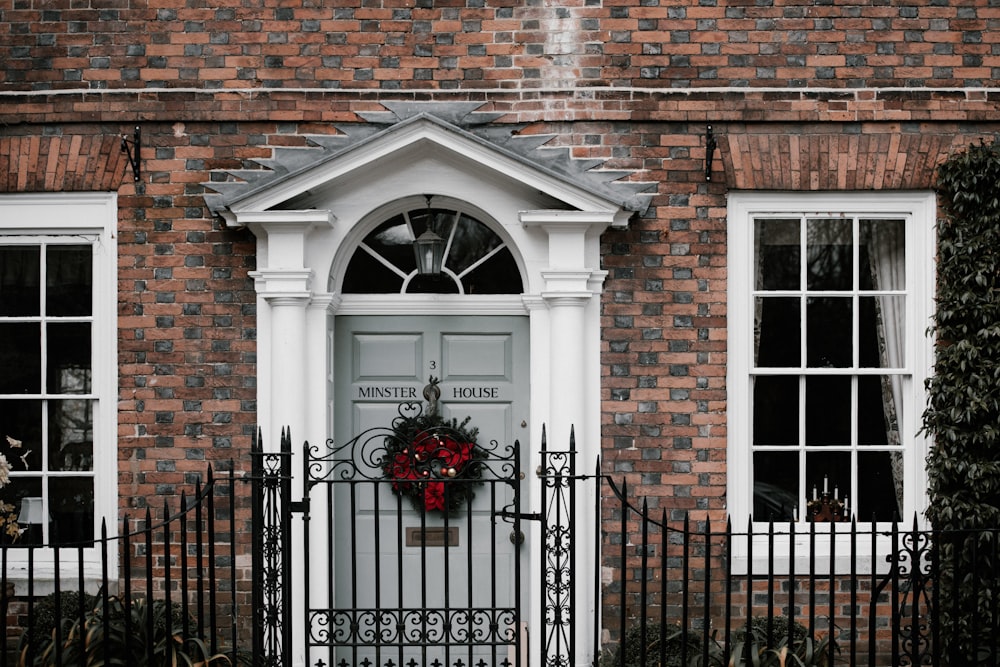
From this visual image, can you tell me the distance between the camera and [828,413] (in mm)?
6480

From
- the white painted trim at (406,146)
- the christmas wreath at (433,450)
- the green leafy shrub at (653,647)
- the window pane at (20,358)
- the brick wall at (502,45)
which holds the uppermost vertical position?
the brick wall at (502,45)

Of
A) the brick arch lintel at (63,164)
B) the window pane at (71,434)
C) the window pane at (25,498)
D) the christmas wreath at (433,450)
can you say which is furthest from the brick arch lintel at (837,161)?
the window pane at (25,498)

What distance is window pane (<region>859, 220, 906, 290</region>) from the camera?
256 inches

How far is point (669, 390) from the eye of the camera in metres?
6.31

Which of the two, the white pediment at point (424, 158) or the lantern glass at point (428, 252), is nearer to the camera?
the white pediment at point (424, 158)

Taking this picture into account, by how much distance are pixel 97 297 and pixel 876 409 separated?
206 inches

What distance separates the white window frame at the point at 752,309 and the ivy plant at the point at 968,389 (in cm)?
15

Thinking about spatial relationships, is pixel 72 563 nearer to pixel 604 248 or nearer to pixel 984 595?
pixel 604 248

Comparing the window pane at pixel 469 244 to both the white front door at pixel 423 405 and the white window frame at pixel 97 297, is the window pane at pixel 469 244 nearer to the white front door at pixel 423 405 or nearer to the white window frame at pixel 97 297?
the white front door at pixel 423 405

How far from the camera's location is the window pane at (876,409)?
650 cm

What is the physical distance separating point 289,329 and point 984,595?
4.60 metres

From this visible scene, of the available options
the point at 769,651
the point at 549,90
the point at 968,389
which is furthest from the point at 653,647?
the point at 549,90

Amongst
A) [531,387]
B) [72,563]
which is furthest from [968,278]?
Answer: [72,563]

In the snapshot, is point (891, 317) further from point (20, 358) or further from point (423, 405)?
point (20, 358)
